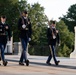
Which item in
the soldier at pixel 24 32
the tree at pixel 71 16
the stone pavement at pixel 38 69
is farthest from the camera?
the tree at pixel 71 16

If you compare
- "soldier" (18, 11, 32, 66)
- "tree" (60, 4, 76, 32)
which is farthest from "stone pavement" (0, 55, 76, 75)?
"tree" (60, 4, 76, 32)

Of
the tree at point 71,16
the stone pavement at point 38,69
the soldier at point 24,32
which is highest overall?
the tree at point 71,16

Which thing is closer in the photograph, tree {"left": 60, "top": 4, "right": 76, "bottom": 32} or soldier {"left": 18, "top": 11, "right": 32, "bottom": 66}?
soldier {"left": 18, "top": 11, "right": 32, "bottom": 66}

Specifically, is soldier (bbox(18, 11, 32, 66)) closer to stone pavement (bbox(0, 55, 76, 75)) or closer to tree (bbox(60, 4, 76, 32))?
stone pavement (bbox(0, 55, 76, 75))

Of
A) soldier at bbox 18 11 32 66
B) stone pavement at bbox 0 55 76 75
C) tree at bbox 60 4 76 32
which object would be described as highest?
tree at bbox 60 4 76 32

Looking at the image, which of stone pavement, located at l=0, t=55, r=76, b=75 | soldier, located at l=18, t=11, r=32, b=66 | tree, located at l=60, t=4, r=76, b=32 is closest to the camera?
stone pavement, located at l=0, t=55, r=76, b=75

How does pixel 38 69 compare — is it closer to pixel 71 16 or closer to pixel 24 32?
pixel 24 32

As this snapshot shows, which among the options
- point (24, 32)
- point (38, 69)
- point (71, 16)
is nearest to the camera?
point (38, 69)

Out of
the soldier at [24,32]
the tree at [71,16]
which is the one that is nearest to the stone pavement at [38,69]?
the soldier at [24,32]

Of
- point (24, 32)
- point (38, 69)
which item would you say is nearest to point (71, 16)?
point (24, 32)

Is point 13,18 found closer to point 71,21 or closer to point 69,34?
point 69,34

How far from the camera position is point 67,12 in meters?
107

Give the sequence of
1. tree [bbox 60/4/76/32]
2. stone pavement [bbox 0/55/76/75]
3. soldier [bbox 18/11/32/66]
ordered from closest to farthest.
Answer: stone pavement [bbox 0/55/76/75] < soldier [bbox 18/11/32/66] < tree [bbox 60/4/76/32]

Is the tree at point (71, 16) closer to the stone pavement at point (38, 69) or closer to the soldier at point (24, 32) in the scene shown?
the stone pavement at point (38, 69)
